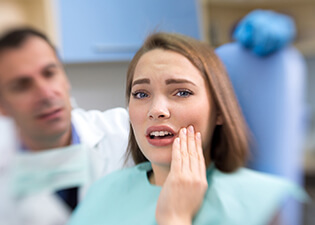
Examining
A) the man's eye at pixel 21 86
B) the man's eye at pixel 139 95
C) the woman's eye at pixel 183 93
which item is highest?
the man's eye at pixel 21 86

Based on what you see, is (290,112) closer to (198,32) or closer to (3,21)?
(198,32)

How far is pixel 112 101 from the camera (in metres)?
0.33

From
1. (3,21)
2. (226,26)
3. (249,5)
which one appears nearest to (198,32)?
(3,21)

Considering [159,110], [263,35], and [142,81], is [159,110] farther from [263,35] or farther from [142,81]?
[263,35]

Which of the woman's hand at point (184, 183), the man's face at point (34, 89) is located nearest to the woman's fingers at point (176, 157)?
A: the woman's hand at point (184, 183)

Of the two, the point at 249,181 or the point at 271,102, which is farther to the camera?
the point at 271,102

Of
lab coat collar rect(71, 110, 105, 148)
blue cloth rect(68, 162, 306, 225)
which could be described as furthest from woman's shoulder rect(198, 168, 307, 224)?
lab coat collar rect(71, 110, 105, 148)

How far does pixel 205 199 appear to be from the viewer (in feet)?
1.01

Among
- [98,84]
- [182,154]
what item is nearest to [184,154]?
[182,154]

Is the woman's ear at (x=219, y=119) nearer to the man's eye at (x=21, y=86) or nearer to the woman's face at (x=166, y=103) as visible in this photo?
the woman's face at (x=166, y=103)

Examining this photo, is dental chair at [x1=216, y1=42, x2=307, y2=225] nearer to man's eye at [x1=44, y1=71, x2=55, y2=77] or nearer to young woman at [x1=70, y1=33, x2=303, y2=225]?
young woman at [x1=70, y1=33, x2=303, y2=225]

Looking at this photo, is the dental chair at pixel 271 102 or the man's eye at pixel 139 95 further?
the dental chair at pixel 271 102

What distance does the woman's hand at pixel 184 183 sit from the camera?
28 centimetres

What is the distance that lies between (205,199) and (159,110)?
84 mm
